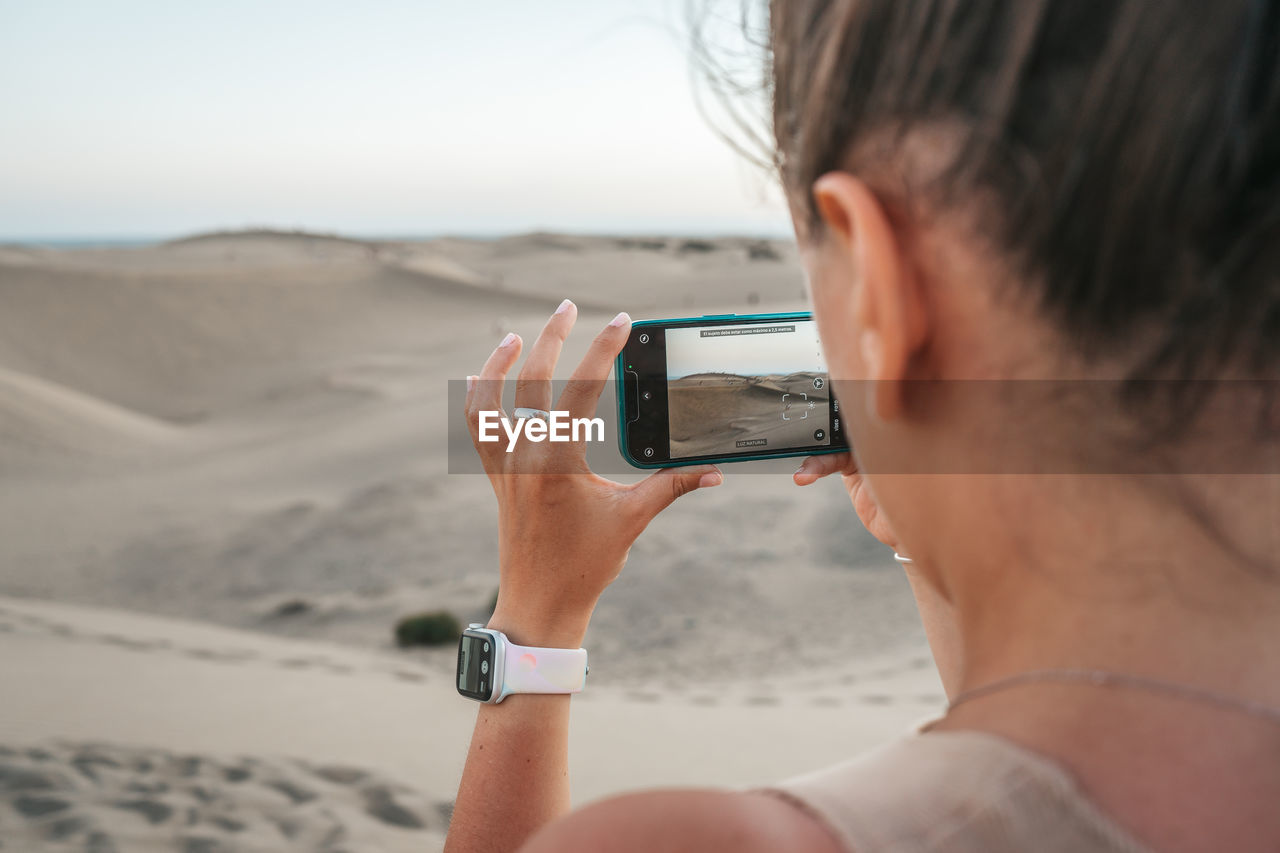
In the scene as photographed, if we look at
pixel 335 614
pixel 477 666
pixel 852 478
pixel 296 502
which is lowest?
pixel 296 502

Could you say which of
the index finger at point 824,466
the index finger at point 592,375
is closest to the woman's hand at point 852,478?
the index finger at point 824,466

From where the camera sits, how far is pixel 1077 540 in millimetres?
691

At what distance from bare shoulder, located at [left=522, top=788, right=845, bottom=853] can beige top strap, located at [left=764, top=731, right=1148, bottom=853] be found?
18 mm

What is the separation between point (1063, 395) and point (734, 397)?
1.42 m

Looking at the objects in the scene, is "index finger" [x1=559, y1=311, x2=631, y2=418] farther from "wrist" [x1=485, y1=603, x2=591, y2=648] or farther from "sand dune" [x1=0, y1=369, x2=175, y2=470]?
"sand dune" [x1=0, y1=369, x2=175, y2=470]

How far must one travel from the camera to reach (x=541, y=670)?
1439mm

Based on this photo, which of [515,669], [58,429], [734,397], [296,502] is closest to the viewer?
[515,669]

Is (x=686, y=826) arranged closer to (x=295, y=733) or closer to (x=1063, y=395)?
(x=1063, y=395)

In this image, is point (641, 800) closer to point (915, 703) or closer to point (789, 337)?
point (789, 337)

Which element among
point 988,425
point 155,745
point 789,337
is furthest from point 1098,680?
point 155,745

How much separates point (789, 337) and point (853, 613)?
628 centimetres

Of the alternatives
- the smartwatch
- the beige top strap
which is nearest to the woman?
the beige top strap

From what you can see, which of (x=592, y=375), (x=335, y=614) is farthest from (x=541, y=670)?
(x=335, y=614)

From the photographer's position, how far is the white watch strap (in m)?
1.42
